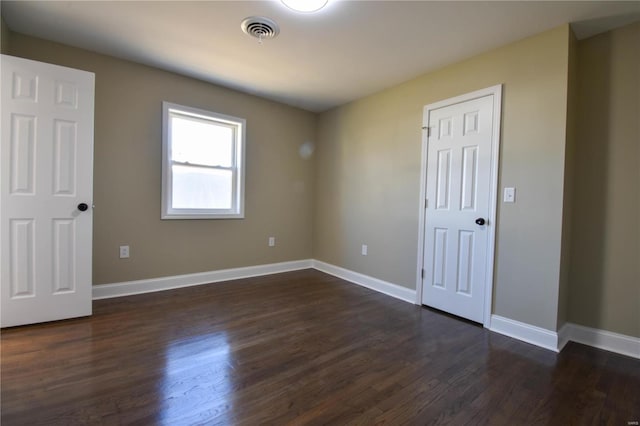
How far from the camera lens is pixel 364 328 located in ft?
8.20

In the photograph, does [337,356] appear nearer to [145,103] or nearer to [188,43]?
[188,43]

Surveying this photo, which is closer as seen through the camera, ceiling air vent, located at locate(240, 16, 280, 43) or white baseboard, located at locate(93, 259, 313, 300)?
ceiling air vent, located at locate(240, 16, 280, 43)

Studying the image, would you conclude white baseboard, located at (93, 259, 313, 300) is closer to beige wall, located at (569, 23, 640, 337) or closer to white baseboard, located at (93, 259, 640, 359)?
white baseboard, located at (93, 259, 640, 359)

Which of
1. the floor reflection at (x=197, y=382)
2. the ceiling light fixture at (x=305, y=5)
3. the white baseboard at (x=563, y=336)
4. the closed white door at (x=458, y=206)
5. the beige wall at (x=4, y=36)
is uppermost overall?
the ceiling light fixture at (x=305, y=5)

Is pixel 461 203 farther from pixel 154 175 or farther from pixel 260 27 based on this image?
pixel 154 175

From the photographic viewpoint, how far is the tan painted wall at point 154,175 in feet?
9.73

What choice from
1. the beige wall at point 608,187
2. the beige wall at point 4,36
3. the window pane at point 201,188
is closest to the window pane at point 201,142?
the window pane at point 201,188


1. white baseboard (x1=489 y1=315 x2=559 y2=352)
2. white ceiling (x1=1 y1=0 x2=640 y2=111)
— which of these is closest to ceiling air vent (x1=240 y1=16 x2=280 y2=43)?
white ceiling (x1=1 y1=0 x2=640 y2=111)

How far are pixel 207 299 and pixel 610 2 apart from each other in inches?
158

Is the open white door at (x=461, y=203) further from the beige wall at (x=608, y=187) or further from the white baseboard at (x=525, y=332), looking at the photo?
the beige wall at (x=608, y=187)

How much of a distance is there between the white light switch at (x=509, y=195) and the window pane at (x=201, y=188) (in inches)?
122

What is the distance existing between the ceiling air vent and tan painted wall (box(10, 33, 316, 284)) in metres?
1.41

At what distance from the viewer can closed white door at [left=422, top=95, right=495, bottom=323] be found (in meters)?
2.63

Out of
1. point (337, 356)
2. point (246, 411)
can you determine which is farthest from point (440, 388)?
point (246, 411)
